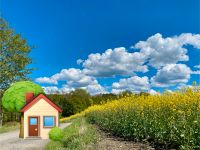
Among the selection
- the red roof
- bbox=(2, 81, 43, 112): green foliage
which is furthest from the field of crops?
bbox=(2, 81, 43, 112): green foliage

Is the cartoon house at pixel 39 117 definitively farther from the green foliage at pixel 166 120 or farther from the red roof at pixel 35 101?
the green foliage at pixel 166 120

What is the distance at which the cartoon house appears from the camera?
17328mm

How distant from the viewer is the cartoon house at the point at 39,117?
17328mm

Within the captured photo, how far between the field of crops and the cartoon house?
609cm

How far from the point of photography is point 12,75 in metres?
35.6

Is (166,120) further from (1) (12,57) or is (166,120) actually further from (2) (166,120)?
(1) (12,57)

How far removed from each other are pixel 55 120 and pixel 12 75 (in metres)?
19.9

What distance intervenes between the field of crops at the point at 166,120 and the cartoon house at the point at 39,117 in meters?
6.09

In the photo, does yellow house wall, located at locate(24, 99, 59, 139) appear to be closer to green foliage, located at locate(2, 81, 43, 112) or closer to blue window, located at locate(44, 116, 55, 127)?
blue window, located at locate(44, 116, 55, 127)

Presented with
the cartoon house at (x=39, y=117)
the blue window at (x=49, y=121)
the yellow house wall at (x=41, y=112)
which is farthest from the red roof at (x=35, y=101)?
the blue window at (x=49, y=121)

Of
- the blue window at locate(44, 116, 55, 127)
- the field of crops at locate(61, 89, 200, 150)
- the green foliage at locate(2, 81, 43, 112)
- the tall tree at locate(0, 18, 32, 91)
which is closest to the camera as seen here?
the field of crops at locate(61, 89, 200, 150)

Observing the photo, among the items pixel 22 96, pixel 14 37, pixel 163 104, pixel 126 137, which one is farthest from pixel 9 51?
pixel 163 104

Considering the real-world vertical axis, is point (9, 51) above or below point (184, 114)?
above

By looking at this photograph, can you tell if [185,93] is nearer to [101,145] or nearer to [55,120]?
[101,145]
